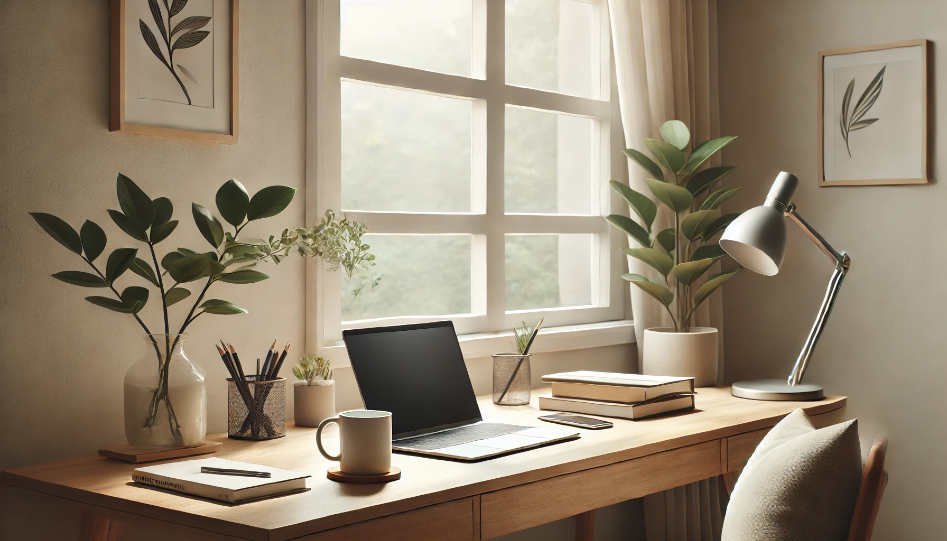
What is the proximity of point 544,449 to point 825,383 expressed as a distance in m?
1.63

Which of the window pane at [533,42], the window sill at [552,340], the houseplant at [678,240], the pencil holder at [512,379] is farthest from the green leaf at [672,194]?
the window pane at [533,42]

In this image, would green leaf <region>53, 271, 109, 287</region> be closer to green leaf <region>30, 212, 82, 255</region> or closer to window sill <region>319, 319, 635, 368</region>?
green leaf <region>30, 212, 82, 255</region>

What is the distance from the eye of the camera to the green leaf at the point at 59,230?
1587mm

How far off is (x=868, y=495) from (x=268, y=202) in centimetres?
117

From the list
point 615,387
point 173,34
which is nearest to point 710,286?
point 615,387

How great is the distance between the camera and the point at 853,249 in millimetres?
3033

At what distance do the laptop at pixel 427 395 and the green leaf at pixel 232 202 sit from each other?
0.34 m

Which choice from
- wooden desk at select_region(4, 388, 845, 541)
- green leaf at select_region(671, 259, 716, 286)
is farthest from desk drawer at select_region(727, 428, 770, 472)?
green leaf at select_region(671, 259, 716, 286)

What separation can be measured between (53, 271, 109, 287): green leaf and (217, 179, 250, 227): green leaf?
260mm

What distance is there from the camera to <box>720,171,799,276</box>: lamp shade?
7.59ft

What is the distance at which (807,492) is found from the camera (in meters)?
1.37

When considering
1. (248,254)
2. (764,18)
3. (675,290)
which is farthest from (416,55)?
(248,254)

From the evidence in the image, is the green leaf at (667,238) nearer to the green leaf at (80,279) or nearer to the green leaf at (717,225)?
the green leaf at (717,225)

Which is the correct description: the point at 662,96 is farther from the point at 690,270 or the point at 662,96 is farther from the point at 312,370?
the point at 312,370
